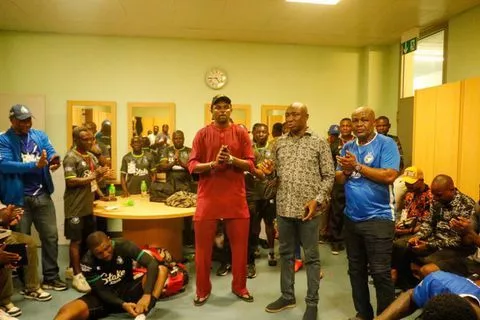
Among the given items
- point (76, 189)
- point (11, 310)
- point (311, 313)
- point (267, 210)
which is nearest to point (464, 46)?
point (267, 210)

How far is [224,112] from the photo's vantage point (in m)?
3.05

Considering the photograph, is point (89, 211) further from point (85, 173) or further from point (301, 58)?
point (301, 58)

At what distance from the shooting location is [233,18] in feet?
16.7

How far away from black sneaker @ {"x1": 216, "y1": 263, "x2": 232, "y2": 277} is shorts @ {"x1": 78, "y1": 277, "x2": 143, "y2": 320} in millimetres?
1088

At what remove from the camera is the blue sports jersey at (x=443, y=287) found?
1818mm

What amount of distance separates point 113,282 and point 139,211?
1.01 metres

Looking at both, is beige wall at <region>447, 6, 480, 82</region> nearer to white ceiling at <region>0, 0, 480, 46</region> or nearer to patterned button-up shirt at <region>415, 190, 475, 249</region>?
white ceiling at <region>0, 0, 480, 46</region>

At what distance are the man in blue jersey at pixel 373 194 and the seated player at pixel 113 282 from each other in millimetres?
1495

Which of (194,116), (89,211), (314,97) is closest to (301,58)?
(314,97)

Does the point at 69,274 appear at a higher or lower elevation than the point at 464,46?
lower

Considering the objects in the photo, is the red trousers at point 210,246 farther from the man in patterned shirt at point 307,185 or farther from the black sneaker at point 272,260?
the black sneaker at point 272,260

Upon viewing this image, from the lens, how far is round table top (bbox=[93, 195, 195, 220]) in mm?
3637

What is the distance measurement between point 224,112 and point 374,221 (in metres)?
1.36

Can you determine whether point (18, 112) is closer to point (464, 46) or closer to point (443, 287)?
point (443, 287)
